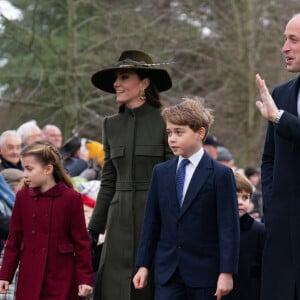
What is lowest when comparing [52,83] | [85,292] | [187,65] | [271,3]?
[85,292]

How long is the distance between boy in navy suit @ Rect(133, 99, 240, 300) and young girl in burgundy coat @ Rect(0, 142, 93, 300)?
0.77 meters

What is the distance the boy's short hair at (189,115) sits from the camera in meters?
7.02

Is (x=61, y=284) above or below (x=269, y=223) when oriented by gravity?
below

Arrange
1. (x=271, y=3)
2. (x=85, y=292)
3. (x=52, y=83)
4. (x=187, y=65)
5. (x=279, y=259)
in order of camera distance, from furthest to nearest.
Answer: (x=271, y=3)
(x=187, y=65)
(x=52, y=83)
(x=85, y=292)
(x=279, y=259)

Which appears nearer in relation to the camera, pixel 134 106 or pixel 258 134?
pixel 134 106

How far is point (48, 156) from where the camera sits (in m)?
7.75

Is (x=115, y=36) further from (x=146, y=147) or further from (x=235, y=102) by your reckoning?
(x=146, y=147)

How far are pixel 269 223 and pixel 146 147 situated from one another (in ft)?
5.03

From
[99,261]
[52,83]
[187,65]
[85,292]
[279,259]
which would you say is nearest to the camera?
[279,259]

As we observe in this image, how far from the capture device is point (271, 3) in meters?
24.7

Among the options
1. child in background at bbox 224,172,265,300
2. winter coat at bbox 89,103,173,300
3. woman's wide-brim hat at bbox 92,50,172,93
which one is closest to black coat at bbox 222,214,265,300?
child in background at bbox 224,172,265,300

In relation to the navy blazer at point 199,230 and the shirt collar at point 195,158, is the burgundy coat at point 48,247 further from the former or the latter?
the shirt collar at point 195,158

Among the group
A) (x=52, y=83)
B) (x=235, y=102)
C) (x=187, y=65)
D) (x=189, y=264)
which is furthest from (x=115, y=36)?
(x=189, y=264)


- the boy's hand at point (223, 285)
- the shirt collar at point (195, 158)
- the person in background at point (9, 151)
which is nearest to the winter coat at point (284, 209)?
the boy's hand at point (223, 285)
